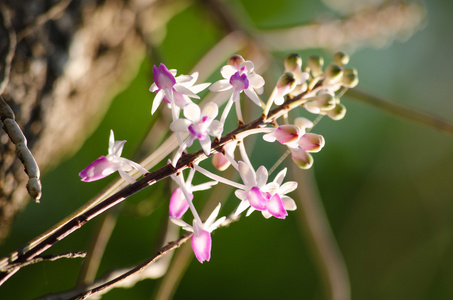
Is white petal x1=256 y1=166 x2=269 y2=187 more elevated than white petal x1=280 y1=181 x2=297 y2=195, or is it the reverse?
white petal x1=256 y1=166 x2=269 y2=187

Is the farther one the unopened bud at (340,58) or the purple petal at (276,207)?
the unopened bud at (340,58)

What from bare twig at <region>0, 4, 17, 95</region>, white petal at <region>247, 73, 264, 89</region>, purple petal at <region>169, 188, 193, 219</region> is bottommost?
purple petal at <region>169, 188, 193, 219</region>

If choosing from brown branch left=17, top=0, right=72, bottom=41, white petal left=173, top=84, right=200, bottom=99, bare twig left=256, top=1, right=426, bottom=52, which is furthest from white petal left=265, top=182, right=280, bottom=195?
bare twig left=256, top=1, right=426, bottom=52

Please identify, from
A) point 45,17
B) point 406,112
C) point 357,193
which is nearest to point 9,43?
point 45,17

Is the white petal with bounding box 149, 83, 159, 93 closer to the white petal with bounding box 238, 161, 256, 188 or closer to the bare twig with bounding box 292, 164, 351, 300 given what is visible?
the white petal with bounding box 238, 161, 256, 188

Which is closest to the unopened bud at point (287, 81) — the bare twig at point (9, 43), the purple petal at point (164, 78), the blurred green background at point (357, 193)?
the purple petal at point (164, 78)

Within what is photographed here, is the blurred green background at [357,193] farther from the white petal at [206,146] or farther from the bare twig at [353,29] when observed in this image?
the white petal at [206,146]

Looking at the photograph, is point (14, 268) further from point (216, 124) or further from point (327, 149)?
point (327, 149)
